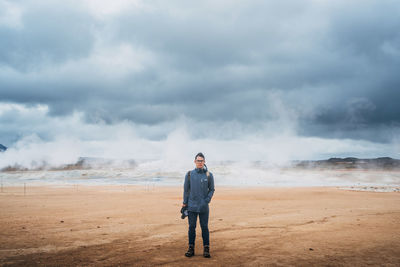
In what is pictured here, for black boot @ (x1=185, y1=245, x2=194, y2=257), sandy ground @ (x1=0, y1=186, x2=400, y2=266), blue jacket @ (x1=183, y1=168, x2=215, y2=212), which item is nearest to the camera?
sandy ground @ (x1=0, y1=186, x2=400, y2=266)

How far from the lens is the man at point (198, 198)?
7219mm

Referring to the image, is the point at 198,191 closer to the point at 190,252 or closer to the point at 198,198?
the point at 198,198

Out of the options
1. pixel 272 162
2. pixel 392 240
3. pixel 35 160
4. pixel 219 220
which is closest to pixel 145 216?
pixel 219 220

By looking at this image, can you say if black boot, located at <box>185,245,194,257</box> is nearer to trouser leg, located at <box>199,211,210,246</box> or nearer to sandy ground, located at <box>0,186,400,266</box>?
sandy ground, located at <box>0,186,400,266</box>

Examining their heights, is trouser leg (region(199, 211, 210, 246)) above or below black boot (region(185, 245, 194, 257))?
above

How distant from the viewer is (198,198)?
23.8 feet

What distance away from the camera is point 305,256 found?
727cm

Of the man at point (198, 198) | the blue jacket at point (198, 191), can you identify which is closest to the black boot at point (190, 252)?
the man at point (198, 198)

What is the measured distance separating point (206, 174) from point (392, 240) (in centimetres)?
606

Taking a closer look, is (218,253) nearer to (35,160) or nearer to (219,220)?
(219,220)

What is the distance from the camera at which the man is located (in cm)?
722

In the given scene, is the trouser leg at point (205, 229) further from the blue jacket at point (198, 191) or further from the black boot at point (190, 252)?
the black boot at point (190, 252)

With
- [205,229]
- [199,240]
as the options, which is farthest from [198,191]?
[199,240]

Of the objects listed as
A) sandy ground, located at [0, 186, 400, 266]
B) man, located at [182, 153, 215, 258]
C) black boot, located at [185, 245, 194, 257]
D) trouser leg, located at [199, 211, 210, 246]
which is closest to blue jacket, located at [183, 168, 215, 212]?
man, located at [182, 153, 215, 258]
